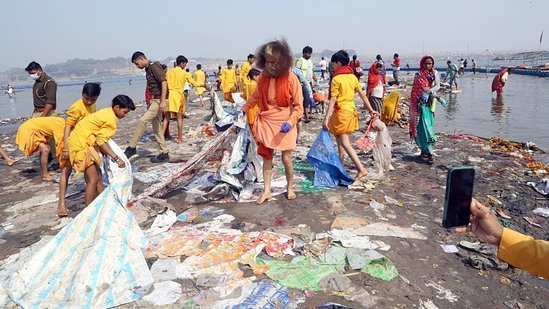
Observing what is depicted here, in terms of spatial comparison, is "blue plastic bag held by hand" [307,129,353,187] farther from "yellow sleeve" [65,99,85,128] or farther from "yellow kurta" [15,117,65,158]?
"yellow kurta" [15,117,65,158]

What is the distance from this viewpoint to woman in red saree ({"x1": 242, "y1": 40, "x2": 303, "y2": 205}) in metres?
3.99

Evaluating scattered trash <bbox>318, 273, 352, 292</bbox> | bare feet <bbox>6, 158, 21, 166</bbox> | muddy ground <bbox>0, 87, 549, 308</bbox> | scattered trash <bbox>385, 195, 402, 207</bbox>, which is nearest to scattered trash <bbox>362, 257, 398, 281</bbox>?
muddy ground <bbox>0, 87, 549, 308</bbox>

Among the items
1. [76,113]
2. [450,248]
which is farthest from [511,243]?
[76,113]

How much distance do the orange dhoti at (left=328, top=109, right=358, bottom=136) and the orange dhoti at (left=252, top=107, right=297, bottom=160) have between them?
0.95m

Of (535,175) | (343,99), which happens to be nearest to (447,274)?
(343,99)

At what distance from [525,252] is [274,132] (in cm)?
292

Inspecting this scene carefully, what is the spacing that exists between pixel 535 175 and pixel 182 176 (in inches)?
195

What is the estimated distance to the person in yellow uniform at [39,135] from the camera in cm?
545

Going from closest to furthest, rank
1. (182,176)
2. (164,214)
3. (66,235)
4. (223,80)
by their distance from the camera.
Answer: (66,235) < (164,214) < (182,176) < (223,80)

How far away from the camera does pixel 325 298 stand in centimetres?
256

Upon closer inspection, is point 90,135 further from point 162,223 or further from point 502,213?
point 502,213

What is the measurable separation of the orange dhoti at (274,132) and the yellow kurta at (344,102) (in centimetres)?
95

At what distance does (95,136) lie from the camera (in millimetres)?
3799

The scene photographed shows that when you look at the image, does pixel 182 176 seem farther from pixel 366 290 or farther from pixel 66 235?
pixel 366 290
